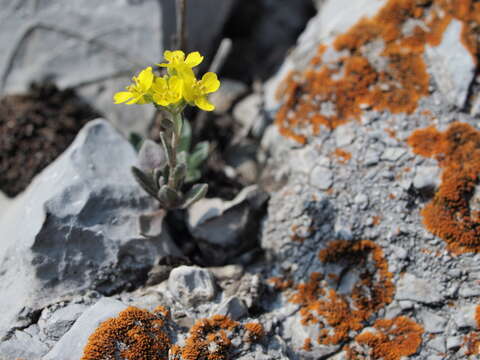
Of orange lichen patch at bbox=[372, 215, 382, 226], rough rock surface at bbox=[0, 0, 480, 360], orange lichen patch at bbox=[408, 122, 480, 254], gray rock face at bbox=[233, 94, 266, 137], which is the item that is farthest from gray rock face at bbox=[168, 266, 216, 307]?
gray rock face at bbox=[233, 94, 266, 137]

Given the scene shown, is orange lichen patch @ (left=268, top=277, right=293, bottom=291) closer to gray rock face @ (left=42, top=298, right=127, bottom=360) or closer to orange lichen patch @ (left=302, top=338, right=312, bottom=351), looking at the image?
orange lichen patch @ (left=302, top=338, right=312, bottom=351)

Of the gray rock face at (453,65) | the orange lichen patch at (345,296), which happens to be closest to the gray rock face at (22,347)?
the orange lichen patch at (345,296)

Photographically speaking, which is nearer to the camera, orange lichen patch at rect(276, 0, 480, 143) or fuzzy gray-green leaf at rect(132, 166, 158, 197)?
fuzzy gray-green leaf at rect(132, 166, 158, 197)

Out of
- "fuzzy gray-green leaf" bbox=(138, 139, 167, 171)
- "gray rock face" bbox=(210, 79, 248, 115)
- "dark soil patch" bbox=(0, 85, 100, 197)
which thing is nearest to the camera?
"fuzzy gray-green leaf" bbox=(138, 139, 167, 171)

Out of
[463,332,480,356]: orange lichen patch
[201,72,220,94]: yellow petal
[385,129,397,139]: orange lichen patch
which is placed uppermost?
[201,72,220,94]: yellow petal

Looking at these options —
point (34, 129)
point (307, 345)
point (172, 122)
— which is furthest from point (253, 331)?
point (34, 129)

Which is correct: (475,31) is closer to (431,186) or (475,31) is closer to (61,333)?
(431,186)

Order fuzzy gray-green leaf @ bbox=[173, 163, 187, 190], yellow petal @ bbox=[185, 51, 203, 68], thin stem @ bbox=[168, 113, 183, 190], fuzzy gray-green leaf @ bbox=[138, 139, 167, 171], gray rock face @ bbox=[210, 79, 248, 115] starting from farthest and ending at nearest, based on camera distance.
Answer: gray rock face @ bbox=[210, 79, 248, 115] < fuzzy gray-green leaf @ bbox=[138, 139, 167, 171] < fuzzy gray-green leaf @ bbox=[173, 163, 187, 190] < thin stem @ bbox=[168, 113, 183, 190] < yellow petal @ bbox=[185, 51, 203, 68]

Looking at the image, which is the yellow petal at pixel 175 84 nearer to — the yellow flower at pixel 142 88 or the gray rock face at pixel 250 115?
the yellow flower at pixel 142 88
